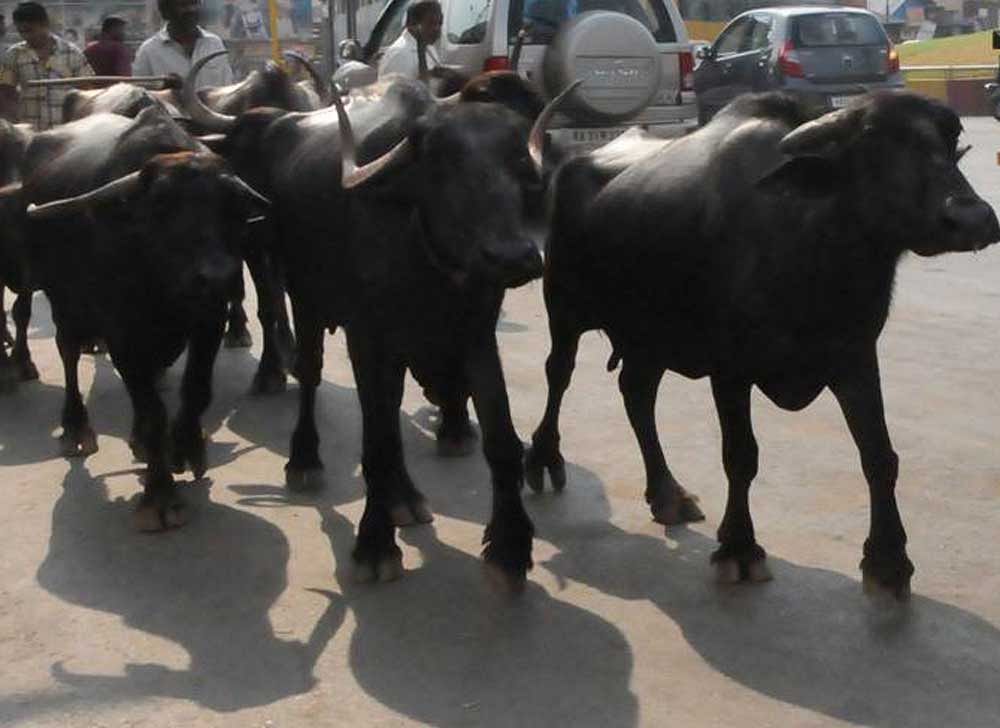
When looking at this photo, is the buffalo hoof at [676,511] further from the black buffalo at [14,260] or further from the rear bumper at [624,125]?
the rear bumper at [624,125]

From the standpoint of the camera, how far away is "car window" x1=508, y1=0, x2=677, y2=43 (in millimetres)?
15078

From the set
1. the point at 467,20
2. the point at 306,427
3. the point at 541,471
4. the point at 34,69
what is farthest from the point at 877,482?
the point at 467,20

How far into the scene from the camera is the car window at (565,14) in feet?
49.5

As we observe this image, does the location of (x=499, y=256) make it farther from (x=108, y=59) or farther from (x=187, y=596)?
(x=108, y=59)

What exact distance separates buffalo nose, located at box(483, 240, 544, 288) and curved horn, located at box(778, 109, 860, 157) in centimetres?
89

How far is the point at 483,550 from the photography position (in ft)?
19.1

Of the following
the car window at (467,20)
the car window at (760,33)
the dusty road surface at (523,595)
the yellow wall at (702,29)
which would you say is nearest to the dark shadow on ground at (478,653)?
the dusty road surface at (523,595)

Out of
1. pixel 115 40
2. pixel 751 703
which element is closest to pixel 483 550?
pixel 751 703

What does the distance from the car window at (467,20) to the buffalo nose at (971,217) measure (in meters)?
10.6

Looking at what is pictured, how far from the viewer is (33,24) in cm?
1089

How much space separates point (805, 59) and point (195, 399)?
54.5ft

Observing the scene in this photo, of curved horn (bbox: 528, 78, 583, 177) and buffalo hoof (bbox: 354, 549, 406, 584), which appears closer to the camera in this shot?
curved horn (bbox: 528, 78, 583, 177)

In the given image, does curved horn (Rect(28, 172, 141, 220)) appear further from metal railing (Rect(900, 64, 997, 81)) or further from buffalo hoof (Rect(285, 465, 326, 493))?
metal railing (Rect(900, 64, 997, 81))

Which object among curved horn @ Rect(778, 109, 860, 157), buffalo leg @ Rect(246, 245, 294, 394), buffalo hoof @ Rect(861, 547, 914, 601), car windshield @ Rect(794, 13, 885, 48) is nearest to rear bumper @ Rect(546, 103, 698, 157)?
buffalo leg @ Rect(246, 245, 294, 394)
